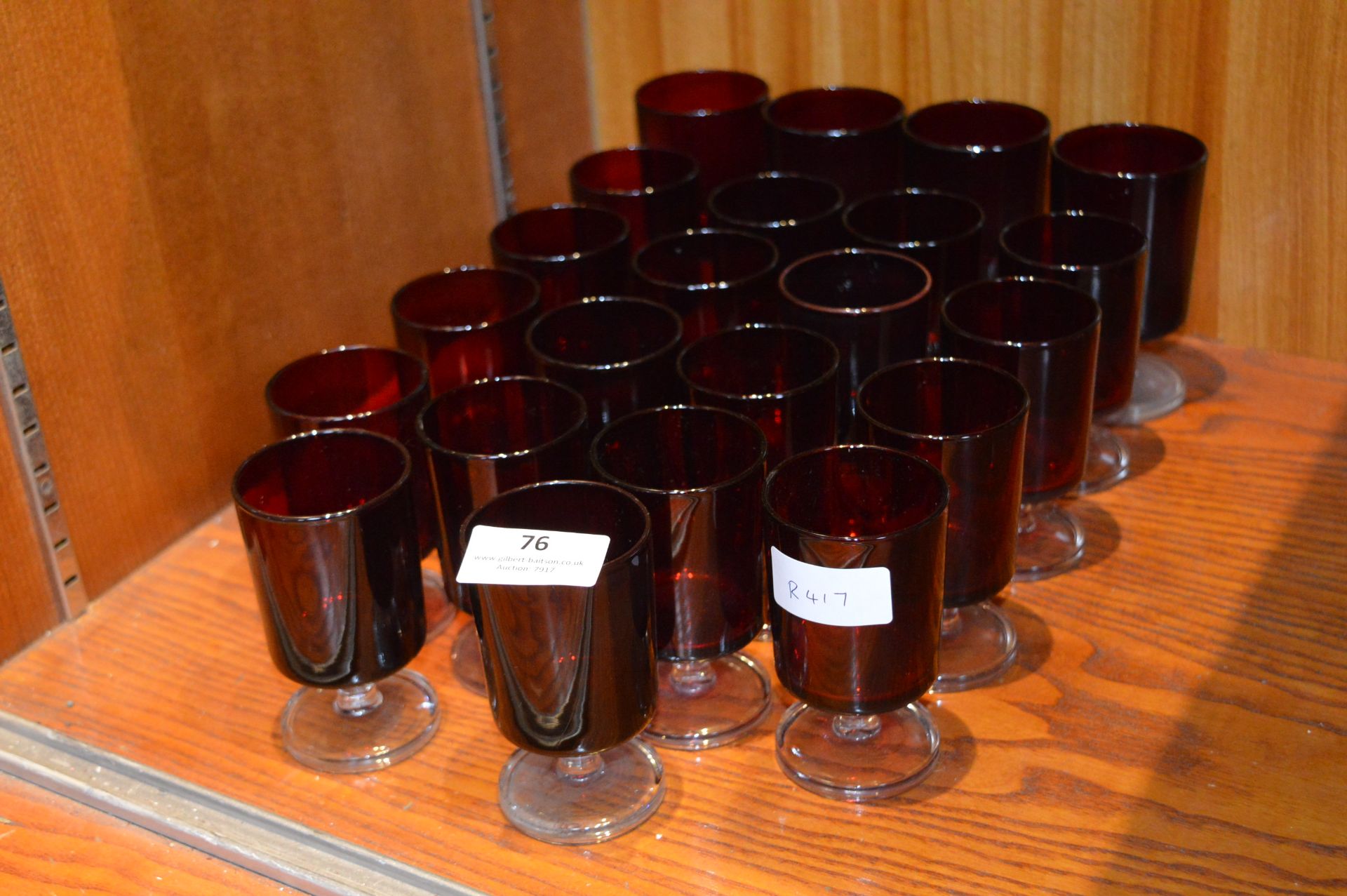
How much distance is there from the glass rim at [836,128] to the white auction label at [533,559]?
54cm

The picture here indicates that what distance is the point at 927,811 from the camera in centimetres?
78

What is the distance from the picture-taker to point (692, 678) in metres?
0.89

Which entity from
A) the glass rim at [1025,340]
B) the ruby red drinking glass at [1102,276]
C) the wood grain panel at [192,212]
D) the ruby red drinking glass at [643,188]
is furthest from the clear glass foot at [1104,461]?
the wood grain panel at [192,212]

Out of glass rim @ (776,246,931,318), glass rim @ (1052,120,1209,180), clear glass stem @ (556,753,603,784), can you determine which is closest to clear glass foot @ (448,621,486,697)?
clear glass stem @ (556,753,603,784)

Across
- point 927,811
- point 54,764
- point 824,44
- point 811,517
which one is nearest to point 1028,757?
point 927,811

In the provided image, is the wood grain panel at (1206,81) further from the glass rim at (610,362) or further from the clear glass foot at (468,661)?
the clear glass foot at (468,661)

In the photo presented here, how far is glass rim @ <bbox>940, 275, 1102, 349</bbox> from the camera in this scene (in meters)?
0.86

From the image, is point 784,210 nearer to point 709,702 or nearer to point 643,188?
point 643,188

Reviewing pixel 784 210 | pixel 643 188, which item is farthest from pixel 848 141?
pixel 643 188

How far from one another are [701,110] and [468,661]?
60 centimetres

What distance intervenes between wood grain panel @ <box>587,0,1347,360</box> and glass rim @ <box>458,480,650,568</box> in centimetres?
59

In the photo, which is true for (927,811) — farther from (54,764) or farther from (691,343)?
(54,764)

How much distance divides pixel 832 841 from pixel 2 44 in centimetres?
67

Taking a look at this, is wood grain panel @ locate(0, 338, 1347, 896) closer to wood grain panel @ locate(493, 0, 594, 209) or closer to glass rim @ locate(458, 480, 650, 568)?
glass rim @ locate(458, 480, 650, 568)
